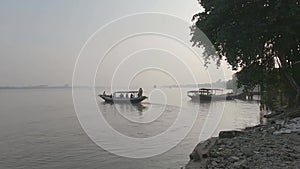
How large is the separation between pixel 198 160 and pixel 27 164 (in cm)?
925

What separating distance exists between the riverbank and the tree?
5149 mm

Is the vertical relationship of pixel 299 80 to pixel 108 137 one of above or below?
above

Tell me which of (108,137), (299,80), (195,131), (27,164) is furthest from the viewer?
(195,131)

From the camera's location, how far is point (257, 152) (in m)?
11.1

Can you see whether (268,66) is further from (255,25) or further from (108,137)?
(108,137)

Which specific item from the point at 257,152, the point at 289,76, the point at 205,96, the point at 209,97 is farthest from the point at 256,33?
the point at 209,97

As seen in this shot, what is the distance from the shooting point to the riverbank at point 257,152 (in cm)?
973

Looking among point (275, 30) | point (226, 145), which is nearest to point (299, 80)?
point (275, 30)

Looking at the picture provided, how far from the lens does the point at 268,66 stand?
71.0 feet

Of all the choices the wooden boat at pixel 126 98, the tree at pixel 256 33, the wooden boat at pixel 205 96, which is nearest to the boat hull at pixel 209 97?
the wooden boat at pixel 205 96

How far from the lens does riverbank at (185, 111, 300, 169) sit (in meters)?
9.73

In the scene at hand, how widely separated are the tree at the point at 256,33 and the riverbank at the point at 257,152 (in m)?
5.15

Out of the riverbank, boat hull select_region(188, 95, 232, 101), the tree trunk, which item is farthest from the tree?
boat hull select_region(188, 95, 232, 101)

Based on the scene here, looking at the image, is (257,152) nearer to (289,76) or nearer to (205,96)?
(289,76)
